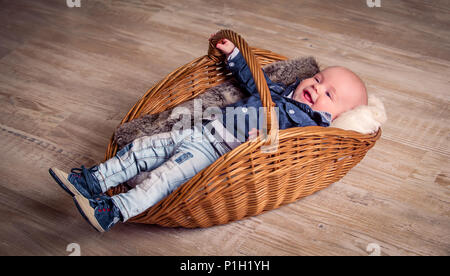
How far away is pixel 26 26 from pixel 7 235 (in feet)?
4.57

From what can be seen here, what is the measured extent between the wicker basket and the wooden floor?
9cm

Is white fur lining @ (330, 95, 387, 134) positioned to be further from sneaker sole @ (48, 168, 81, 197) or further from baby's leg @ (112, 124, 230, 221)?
sneaker sole @ (48, 168, 81, 197)

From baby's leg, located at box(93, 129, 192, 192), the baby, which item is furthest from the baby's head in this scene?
baby's leg, located at box(93, 129, 192, 192)

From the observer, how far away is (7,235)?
1.30m

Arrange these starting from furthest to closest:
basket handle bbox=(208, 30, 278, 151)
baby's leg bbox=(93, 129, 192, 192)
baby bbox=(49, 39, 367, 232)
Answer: baby's leg bbox=(93, 129, 192, 192) → baby bbox=(49, 39, 367, 232) → basket handle bbox=(208, 30, 278, 151)

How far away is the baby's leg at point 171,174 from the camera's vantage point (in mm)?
1175

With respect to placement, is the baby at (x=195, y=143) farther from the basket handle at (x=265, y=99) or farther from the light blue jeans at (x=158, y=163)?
the basket handle at (x=265, y=99)

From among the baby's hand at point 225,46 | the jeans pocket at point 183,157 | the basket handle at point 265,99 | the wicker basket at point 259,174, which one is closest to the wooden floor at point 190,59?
the wicker basket at point 259,174

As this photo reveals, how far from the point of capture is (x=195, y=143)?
1358 millimetres

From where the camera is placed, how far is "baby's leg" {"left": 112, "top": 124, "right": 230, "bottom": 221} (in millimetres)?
1175

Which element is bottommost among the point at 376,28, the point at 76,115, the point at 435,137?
the point at 76,115

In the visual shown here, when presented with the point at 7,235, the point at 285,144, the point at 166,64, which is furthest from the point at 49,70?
the point at 285,144

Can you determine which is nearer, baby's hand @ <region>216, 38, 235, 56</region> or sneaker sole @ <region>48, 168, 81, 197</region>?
sneaker sole @ <region>48, 168, 81, 197</region>
